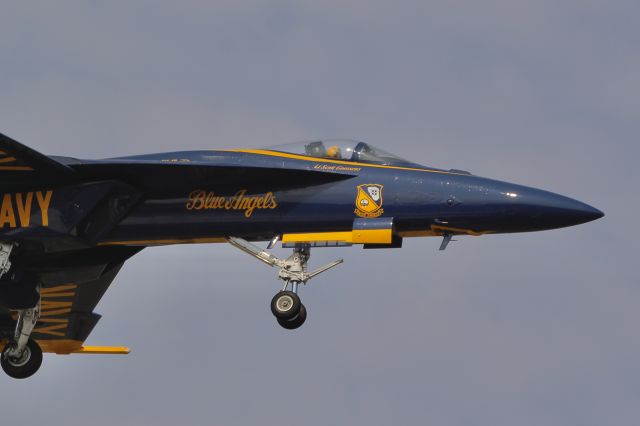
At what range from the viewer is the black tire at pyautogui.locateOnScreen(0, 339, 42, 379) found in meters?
28.2

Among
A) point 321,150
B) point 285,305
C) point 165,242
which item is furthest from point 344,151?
point 165,242

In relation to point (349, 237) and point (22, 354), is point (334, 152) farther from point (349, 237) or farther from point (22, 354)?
point (22, 354)

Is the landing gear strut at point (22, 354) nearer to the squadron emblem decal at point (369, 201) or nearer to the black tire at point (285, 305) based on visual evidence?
the black tire at point (285, 305)

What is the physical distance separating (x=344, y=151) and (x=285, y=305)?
2826 millimetres

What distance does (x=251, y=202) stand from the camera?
24328mm

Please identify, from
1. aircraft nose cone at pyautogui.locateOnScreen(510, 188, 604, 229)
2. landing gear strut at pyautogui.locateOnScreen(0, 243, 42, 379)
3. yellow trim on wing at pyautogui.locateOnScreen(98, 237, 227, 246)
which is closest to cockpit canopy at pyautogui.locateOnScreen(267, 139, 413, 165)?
yellow trim on wing at pyautogui.locateOnScreen(98, 237, 227, 246)

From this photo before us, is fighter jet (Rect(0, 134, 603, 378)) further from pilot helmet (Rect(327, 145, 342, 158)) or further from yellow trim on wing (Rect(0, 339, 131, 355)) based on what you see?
yellow trim on wing (Rect(0, 339, 131, 355))

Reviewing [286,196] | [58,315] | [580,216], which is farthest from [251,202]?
[58,315]

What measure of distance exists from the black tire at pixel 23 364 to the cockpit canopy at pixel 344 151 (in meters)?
6.61

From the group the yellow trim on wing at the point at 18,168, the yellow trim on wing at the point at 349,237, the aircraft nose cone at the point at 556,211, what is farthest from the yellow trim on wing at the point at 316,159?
the yellow trim on wing at the point at 18,168

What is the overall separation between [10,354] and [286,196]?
7.09m

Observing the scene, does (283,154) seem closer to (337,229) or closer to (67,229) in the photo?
(337,229)

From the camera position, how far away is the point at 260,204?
24.3 meters

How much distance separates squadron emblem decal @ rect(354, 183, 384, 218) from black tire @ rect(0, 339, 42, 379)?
7824mm
